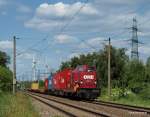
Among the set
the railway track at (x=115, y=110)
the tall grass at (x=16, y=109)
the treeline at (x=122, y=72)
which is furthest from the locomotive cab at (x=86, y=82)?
the tall grass at (x=16, y=109)

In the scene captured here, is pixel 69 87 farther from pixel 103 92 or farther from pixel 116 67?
pixel 116 67

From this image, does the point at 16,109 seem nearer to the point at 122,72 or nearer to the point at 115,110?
the point at 115,110

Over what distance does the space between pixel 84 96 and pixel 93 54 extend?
59581mm

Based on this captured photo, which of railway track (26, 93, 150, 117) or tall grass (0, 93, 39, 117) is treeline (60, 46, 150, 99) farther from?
tall grass (0, 93, 39, 117)

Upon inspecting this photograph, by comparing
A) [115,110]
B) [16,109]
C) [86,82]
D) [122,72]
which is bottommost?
[115,110]

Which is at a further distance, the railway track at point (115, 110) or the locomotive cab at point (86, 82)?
the locomotive cab at point (86, 82)

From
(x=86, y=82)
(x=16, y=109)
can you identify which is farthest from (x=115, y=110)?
(x=86, y=82)

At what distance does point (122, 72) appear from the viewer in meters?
87.5

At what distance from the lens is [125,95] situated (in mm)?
53438

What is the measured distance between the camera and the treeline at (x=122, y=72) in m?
59.5

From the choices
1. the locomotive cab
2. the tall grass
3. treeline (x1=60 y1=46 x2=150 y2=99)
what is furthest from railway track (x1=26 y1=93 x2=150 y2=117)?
treeline (x1=60 y1=46 x2=150 y2=99)

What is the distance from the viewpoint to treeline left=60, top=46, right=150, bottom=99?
59.5 meters

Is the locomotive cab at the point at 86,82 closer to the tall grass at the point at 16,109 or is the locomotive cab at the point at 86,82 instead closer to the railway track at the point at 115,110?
the railway track at the point at 115,110

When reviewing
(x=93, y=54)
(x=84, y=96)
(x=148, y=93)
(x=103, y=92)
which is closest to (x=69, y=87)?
(x=84, y=96)
